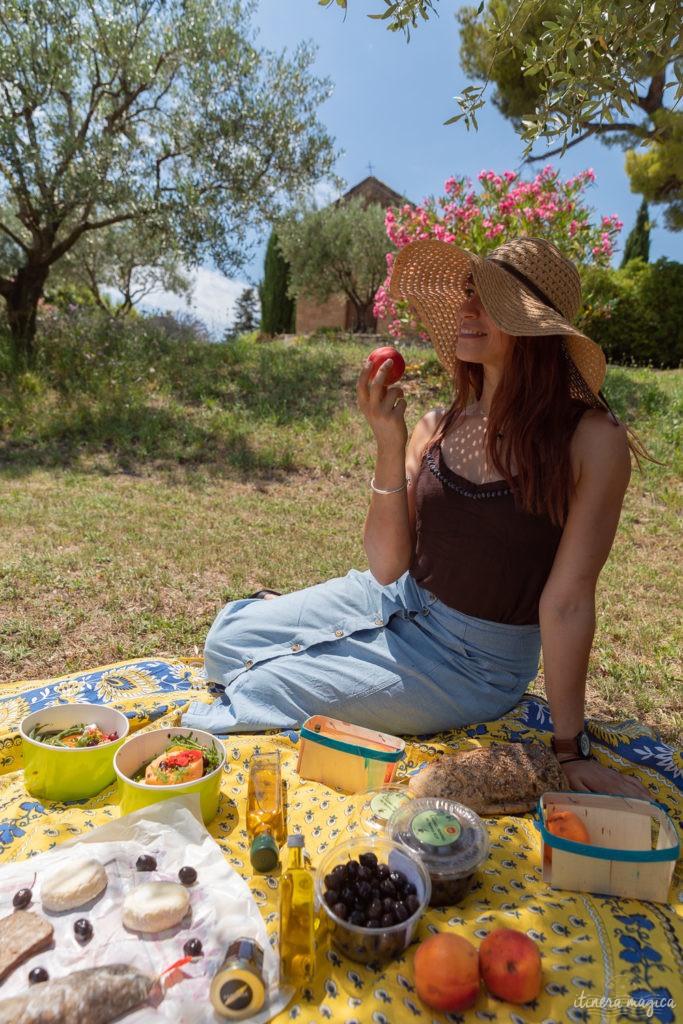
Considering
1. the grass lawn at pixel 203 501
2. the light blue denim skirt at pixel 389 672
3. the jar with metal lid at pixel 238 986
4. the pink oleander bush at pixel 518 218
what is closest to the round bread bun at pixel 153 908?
the jar with metal lid at pixel 238 986

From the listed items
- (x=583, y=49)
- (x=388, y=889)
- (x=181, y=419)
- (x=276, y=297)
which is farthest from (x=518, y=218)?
(x=276, y=297)

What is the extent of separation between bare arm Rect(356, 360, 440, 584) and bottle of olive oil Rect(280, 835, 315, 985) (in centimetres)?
130

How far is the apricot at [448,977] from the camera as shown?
55.5 inches

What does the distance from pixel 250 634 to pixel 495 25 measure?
8.25ft

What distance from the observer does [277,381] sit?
36.1 ft

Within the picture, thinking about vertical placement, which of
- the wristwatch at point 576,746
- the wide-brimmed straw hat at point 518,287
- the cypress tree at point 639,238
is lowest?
the wristwatch at point 576,746

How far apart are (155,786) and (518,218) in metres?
9.04

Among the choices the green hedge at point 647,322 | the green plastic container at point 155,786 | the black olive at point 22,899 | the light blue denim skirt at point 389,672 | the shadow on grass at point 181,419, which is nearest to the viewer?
the black olive at point 22,899

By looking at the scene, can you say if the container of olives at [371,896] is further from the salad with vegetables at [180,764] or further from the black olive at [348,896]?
the salad with vegetables at [180,764]

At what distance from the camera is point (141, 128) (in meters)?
10.8

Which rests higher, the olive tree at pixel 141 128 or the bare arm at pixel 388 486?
the olive tree at pixel 141 128

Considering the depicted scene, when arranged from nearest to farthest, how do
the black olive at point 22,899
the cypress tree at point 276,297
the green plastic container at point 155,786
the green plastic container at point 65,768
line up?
the black olive at point 22,899
the green plastic container at point 155,786
the green plastic container at point 65,768
the cypress tree at point 276,297

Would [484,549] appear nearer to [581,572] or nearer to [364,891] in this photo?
[581,572]

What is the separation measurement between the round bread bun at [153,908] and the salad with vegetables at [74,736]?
59 centimetres
